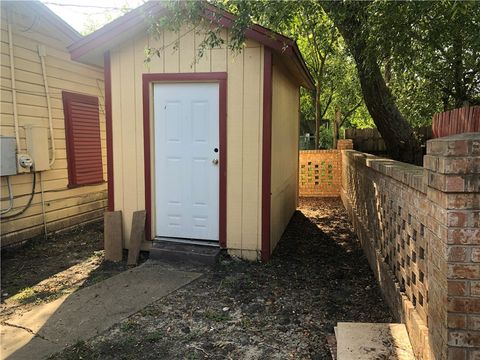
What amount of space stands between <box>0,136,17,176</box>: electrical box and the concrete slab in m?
4.89

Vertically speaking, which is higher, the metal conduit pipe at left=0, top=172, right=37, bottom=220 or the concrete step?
the metal conduit pipe at left=0, top=172, right=37, bottom=220

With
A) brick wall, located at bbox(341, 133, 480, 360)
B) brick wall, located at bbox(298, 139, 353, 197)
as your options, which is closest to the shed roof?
brick wall, located at bbox(341, 133, 480, 360)

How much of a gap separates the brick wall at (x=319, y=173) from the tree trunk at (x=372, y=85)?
3.62 metres

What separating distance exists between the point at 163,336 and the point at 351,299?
190 cm

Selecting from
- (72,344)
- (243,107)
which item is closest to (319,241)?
(243,107)

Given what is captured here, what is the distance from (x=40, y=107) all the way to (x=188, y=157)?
2793 millimetres

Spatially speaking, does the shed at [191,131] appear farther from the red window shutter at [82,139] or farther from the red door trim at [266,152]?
the red window shutter at [82,139]

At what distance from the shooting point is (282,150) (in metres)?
6.57

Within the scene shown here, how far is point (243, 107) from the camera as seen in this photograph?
504 centimetres

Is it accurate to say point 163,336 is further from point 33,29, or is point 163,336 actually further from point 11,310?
point 33,29

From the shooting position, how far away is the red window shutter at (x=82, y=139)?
275 inches

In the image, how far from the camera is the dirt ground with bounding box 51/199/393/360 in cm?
311

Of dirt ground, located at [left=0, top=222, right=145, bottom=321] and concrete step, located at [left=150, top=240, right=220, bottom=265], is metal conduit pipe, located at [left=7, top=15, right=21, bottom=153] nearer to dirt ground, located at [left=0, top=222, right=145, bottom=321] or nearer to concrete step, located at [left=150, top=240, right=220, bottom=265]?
dirt ground, located at [left=0, top=222, right=145, bottom=321]

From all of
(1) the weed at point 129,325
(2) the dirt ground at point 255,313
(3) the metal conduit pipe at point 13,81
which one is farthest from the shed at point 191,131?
(1) the weed at point 129,325
